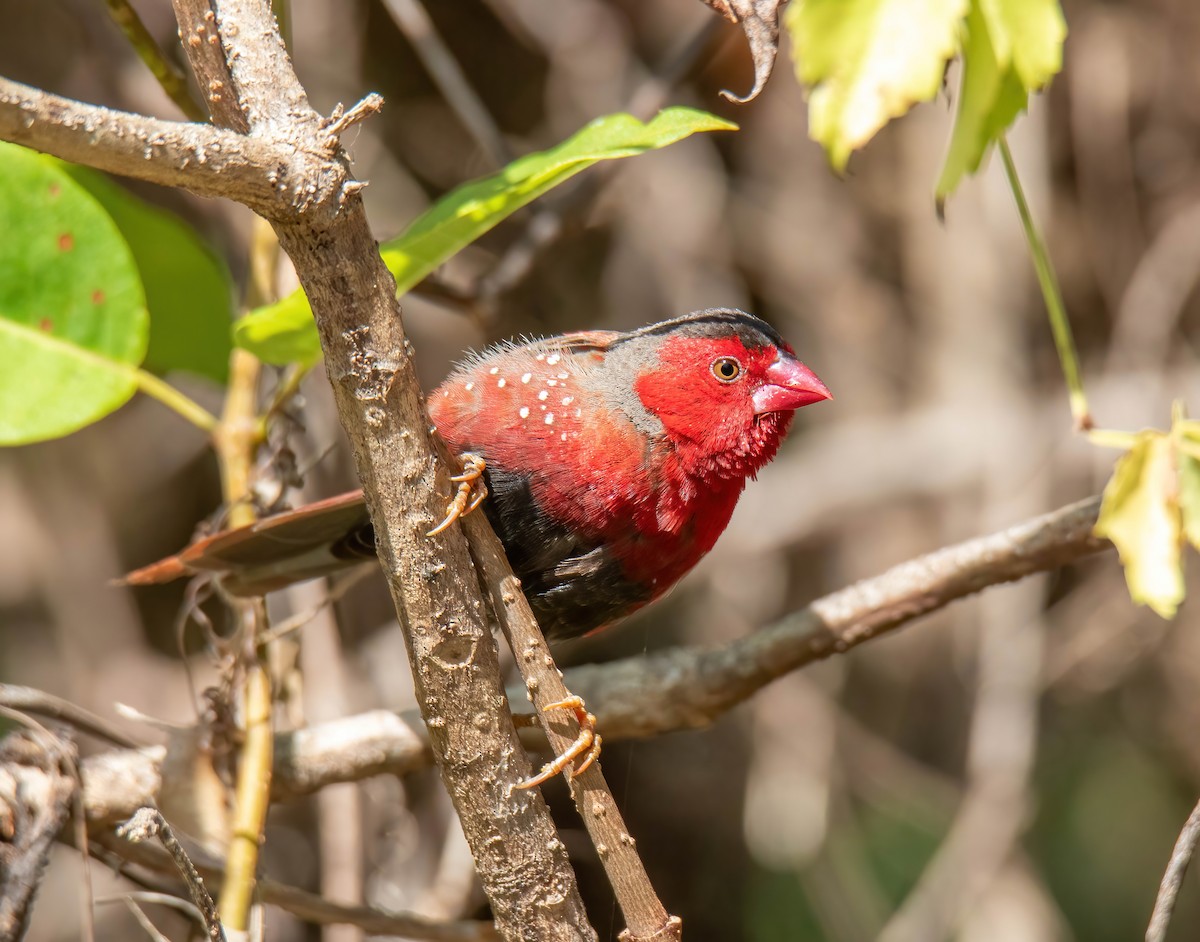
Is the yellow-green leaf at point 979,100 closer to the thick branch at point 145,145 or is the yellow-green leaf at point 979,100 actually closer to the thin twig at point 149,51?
the thick branch at point 145,145

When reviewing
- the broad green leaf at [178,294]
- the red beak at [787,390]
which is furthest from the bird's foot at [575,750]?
the broad green leaf at [178,294]

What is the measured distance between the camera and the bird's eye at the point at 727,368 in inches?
107

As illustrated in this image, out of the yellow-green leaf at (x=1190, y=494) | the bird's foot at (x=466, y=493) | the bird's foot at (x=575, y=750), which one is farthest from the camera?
the bird's foot at (x=575, y=750)

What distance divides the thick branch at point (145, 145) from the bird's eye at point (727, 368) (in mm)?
1332

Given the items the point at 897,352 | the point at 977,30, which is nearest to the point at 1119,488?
the point at 977,30

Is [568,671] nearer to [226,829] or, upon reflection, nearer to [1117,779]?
[226,829]

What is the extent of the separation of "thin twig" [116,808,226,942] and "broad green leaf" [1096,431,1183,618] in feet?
4.43

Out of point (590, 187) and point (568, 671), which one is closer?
point (568, 671)

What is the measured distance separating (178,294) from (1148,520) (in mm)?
2267

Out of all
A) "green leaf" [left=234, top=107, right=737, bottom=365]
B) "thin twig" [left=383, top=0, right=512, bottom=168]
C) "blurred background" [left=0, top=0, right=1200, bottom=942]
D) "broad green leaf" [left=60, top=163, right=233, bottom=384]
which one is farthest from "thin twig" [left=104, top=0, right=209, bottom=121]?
"blurred background" [left=0, top=0, right=1200, bottom=942]

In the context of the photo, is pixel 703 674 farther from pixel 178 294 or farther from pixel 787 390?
pixel 178 294

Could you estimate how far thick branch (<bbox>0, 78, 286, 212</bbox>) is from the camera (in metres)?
1.40

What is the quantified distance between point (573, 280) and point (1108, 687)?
2521 mm

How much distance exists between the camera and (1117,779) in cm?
515
